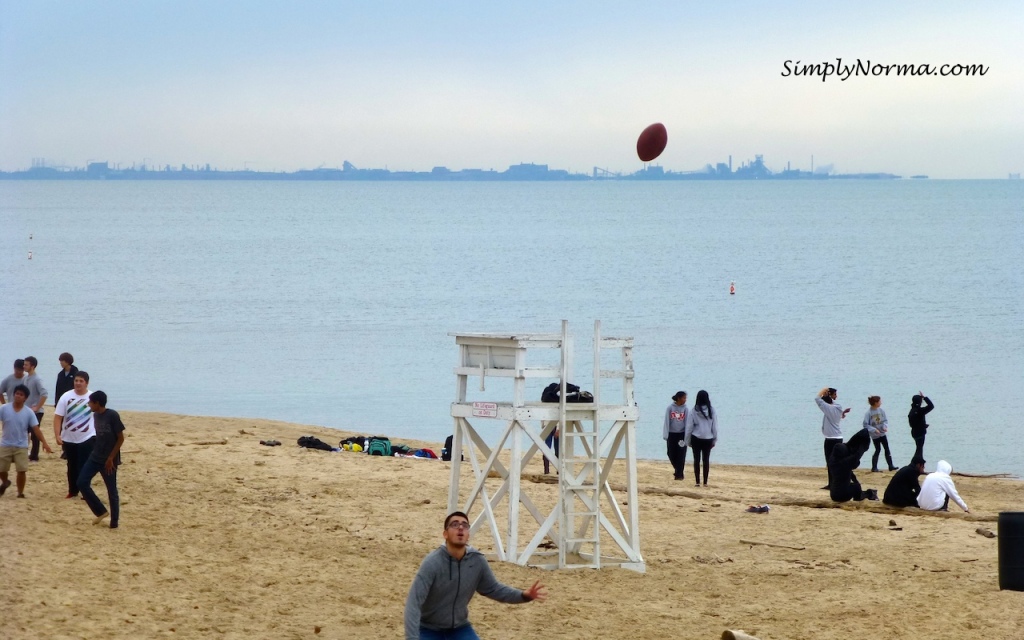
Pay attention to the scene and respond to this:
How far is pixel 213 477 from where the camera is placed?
59.3 feet

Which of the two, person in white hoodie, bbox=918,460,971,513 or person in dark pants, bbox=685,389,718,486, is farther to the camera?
person in dark pants, bbox=685,389,718,486

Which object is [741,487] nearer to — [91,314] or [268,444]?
[268,444]

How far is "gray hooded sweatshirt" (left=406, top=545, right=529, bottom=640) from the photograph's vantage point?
27.2 ft

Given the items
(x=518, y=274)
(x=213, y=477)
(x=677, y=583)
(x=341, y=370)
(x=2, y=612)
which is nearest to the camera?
(x=2, y=612)

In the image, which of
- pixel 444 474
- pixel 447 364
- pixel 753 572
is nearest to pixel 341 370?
pixel 447 364

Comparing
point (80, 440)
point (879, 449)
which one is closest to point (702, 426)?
point (879, 449)

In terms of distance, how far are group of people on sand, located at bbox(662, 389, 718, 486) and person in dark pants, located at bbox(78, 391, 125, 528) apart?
29.1ft

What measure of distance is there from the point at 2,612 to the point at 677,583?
6550 mm

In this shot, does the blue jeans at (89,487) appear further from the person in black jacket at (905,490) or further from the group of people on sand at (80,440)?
the person in black jacket at (905,490)

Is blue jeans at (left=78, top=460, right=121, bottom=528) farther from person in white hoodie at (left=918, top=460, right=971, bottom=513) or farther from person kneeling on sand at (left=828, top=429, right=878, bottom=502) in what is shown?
person in white hoodie at (left=918, top=460, right=971, bottom=513)

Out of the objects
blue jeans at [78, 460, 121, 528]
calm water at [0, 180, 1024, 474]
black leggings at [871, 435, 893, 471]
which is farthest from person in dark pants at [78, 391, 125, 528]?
calm water at [0, 180, 1024, 474]

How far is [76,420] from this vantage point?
603 inches

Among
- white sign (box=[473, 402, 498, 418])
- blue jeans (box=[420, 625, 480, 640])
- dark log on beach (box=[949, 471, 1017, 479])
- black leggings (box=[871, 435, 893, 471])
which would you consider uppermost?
white sign (box=[473, 402, 498, 418])

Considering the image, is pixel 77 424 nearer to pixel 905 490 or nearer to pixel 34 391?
pixel 34 391
